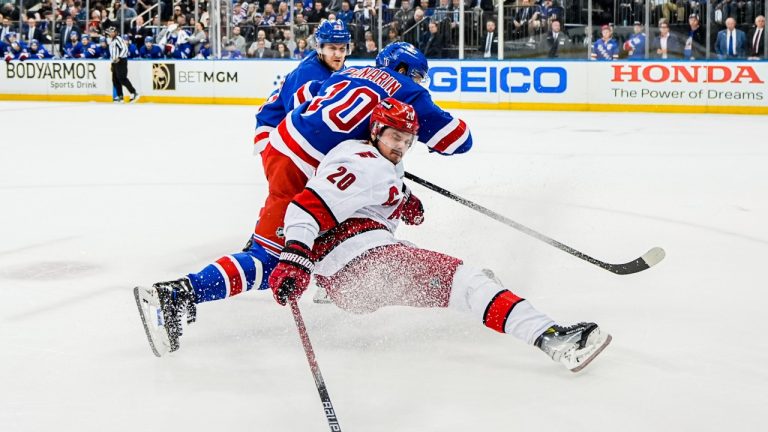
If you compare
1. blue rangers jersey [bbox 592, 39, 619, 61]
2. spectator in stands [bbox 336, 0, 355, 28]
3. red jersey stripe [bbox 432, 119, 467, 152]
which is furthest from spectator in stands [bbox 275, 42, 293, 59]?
red jersey stripe [bbox 432, 119, 467, 152]

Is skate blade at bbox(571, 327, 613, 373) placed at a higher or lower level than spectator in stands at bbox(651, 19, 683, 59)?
lower

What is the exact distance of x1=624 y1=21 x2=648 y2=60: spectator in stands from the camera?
13047 millimetres

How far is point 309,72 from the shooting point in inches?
163

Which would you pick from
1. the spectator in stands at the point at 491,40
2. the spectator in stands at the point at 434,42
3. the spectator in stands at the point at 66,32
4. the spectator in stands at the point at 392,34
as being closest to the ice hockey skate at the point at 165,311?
the spectator in stands at the point at 491,40

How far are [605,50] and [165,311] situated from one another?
11.2 meters

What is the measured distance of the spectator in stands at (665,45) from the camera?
1285 cm

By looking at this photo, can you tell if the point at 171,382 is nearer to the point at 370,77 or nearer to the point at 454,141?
the point at 370,77

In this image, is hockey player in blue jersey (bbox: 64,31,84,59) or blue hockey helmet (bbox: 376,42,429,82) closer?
blue hockey helmet (bbox: 376,42,429,82)

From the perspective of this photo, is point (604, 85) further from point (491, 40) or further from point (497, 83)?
point (491, 40)

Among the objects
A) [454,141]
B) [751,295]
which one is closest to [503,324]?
[454,141]

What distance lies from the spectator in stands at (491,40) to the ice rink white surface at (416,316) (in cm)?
638

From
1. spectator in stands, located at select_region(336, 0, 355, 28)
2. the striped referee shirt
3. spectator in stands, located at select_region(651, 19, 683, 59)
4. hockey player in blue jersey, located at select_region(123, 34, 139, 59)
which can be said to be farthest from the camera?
hockey player in blue jersey, located at select_region(123, 34, 139, 59)

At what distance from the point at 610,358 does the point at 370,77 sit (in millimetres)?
1208

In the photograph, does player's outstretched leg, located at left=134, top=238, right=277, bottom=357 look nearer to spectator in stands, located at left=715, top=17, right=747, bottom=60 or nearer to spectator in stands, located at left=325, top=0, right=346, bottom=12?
spectator in stands, located at left=715, top=17, right=747, bottom=60
